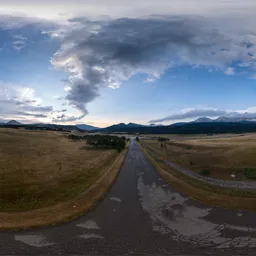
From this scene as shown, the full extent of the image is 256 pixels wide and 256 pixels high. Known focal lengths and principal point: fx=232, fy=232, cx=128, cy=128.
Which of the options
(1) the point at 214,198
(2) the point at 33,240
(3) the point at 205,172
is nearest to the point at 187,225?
(1) the point at 214,198

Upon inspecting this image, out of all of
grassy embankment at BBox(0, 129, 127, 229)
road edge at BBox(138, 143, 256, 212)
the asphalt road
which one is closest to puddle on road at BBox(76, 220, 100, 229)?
the asphalt road

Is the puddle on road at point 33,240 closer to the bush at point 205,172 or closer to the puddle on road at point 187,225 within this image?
the puddle on road at point 187,225

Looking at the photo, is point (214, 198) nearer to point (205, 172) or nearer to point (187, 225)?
point (187, 225)

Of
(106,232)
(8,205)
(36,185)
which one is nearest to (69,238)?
(106,232)

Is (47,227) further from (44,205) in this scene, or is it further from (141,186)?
(141,186)

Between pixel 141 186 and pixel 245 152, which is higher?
pixel 245 152

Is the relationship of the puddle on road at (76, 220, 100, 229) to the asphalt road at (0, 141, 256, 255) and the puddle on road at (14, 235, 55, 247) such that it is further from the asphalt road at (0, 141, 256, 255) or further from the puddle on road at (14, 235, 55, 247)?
the puddle on road at (14, 235, 55, 247)

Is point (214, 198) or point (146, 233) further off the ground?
point (214, 198)
